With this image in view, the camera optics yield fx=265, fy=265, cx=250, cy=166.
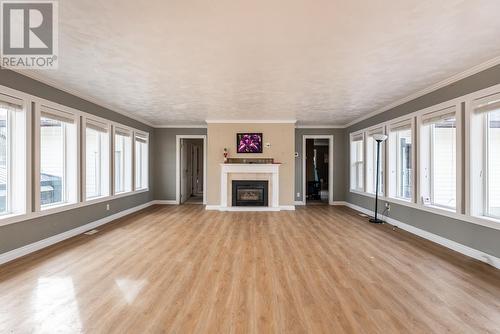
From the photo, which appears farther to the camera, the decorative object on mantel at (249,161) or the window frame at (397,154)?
the decorative object on mantel at (249,161)

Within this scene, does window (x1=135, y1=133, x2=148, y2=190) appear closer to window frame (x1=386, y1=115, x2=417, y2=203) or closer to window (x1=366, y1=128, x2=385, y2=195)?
window (x1=366, y1=128, x2=385, y2=195)

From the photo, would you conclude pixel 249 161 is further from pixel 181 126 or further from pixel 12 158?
pixel 12 158

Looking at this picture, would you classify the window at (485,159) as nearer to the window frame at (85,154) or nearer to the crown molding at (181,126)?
the window frame at (85,154)

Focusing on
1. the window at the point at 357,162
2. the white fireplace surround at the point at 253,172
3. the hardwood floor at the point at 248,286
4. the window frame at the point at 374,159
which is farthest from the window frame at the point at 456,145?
the white fireplace surround at the point at 253,172

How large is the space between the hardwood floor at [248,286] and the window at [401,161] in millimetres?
1139

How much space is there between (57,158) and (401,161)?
20.6 feet

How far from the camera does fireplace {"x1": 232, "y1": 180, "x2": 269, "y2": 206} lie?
7.27 metres

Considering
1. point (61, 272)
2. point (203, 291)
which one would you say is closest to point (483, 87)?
point (203, 291)

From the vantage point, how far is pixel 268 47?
286 cm

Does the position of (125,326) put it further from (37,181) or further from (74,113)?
(74,113)

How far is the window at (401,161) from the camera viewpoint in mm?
4977

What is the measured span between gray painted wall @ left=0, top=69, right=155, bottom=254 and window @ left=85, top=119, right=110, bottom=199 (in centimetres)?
24

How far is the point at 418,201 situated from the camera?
460 centimetres

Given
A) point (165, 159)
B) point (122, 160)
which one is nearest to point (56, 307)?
point (122, 160)
